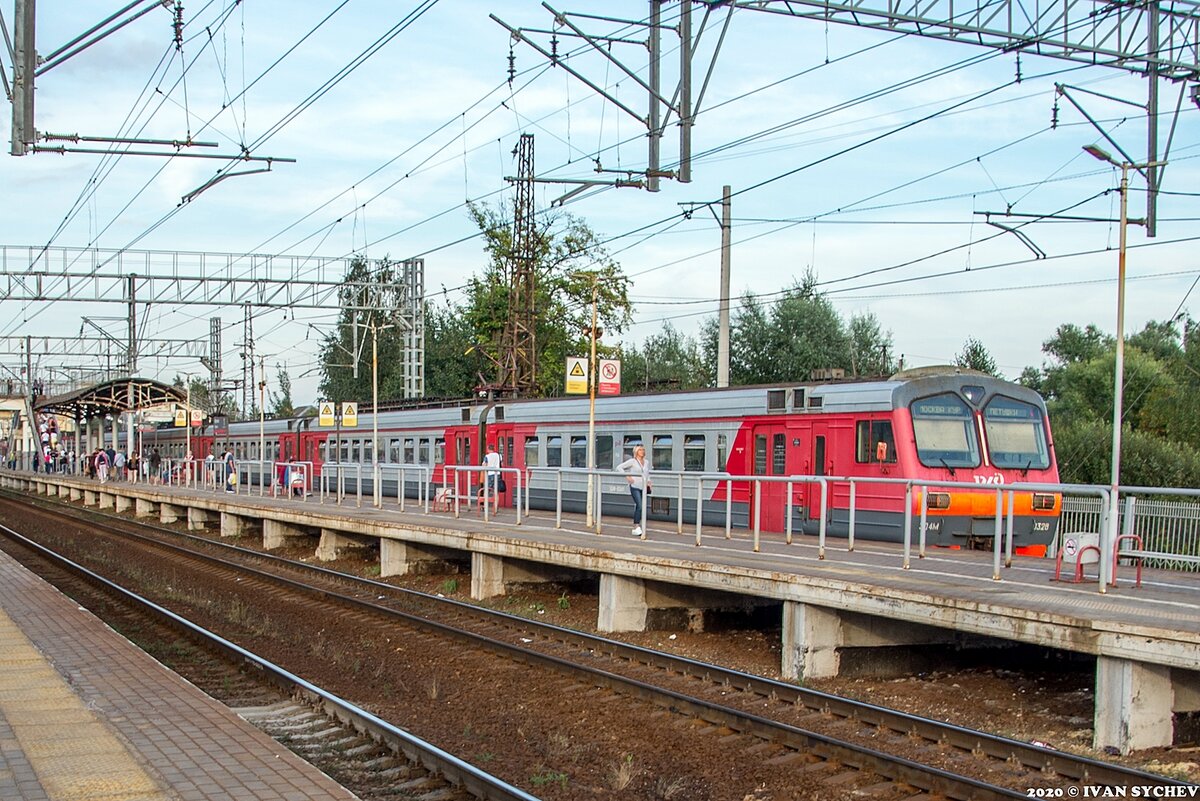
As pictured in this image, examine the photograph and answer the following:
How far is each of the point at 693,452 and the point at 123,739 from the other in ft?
49.3

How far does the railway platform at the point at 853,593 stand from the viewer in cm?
952

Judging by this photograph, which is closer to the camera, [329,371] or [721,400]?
[721,400]

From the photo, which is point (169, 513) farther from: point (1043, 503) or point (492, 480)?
point (1043, 503)

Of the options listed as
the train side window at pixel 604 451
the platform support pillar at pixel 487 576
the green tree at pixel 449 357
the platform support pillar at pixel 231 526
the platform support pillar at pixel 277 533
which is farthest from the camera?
the green tree at pixel 449 357

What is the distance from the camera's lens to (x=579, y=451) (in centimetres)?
2712

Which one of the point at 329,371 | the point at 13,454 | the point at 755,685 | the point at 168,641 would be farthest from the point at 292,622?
the point at 13,454

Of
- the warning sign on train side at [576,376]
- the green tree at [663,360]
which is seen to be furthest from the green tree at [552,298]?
the warning sign on train side at [576,376]

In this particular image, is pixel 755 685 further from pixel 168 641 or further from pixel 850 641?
pixel 168 641

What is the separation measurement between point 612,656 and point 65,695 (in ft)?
19.0

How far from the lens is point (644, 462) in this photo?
20.0 metres

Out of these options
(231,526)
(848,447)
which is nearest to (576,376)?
(848,447)

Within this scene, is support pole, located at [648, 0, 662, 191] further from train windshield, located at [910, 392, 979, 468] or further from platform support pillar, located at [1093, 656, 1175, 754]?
platform support pillar, located at [1093, 656, 1175, 754]

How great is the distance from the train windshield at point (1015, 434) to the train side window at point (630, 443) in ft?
24.0

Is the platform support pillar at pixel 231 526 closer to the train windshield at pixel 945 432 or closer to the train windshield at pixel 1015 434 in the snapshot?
the train windshield at pixel 945 432
